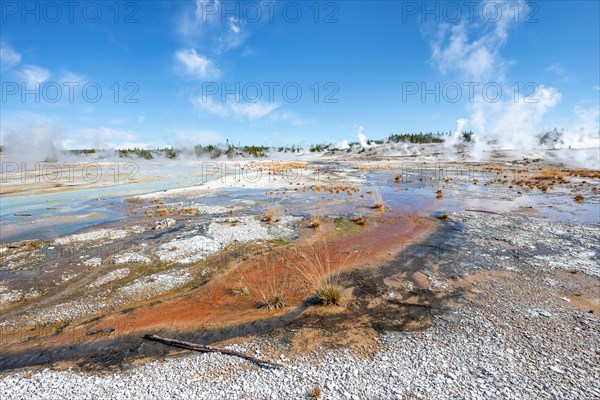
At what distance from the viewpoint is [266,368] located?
16.5 ft

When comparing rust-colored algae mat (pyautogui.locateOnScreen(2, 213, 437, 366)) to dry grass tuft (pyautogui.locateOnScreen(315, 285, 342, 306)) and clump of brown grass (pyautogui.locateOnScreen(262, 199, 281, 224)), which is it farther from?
clump of brown grass (pyautogui.locateOnScreen(262, 199, 281, 224))

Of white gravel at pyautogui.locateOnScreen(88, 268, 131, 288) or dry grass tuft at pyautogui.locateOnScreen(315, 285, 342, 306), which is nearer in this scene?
dry grass tuft at pyautogui.locateOnScreen(315, 285, 342, 306)

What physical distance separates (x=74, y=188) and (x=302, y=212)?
27591mm

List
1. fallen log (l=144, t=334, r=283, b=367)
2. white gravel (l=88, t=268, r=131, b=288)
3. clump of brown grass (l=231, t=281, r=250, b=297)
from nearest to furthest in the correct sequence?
fallen log (l=144, t=334, r=283, b=367) < clump of brown grass (l=231, t=281, r=250, b=297) < white gravel (l=88, t=268, r=131, b=288)

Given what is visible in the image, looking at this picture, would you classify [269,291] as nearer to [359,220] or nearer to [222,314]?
[222,314]

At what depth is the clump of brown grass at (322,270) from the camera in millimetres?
7352

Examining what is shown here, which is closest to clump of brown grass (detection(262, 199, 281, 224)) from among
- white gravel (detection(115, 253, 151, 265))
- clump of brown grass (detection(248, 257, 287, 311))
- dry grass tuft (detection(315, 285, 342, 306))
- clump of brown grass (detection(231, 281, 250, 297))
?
clump of brown grass (detection(248, 257, 287, 311))

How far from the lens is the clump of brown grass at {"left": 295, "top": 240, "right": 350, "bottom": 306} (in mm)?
7352

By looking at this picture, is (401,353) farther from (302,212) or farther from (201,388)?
(302,212)

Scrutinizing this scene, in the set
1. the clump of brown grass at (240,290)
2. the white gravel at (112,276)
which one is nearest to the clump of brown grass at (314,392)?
the clump of brown grass at (240,290)

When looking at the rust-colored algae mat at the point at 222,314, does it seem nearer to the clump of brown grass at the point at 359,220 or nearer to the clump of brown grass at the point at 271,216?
the clump of brown grass at the point at 359,220

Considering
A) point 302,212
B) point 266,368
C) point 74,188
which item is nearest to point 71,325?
point 266,368

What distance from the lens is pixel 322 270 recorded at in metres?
8.45

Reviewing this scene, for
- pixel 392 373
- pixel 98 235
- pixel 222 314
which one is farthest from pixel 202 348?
pixel 98 235
